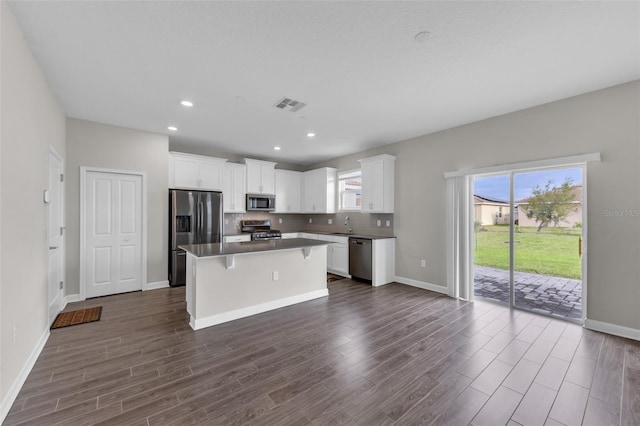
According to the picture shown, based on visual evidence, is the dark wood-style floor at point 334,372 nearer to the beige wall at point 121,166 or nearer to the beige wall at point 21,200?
the beige wall at point 21,200

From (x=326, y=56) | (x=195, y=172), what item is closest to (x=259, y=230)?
(x=195, y=172)

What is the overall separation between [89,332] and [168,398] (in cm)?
185

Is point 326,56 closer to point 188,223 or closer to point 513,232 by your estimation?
point 513,232

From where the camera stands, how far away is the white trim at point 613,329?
A: 290 cm

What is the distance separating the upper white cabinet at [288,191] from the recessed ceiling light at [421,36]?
5.02 metres

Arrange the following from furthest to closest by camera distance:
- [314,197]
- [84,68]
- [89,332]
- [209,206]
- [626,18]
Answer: [314,197]
[209,206]
[89,332]
[84,68]
[626,18]

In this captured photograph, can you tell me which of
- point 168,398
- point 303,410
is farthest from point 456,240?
point 168,398

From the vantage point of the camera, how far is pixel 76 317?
3.46 metres

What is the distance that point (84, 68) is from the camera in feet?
8.86

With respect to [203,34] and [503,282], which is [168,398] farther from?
[503,282]

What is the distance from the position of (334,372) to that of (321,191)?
15.9ft

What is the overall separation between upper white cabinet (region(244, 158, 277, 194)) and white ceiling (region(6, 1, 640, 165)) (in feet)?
7.73

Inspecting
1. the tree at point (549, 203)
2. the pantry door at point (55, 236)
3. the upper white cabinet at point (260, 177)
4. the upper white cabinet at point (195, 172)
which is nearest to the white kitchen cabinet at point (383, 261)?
the tree at point (549, 203)

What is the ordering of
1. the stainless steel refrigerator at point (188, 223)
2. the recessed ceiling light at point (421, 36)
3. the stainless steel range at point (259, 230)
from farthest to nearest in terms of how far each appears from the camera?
the stainless steel range at point (259, 230) → the stainless steel refrigerator at point (188, 223) → the recessed ceiling light at point (421, 36)
